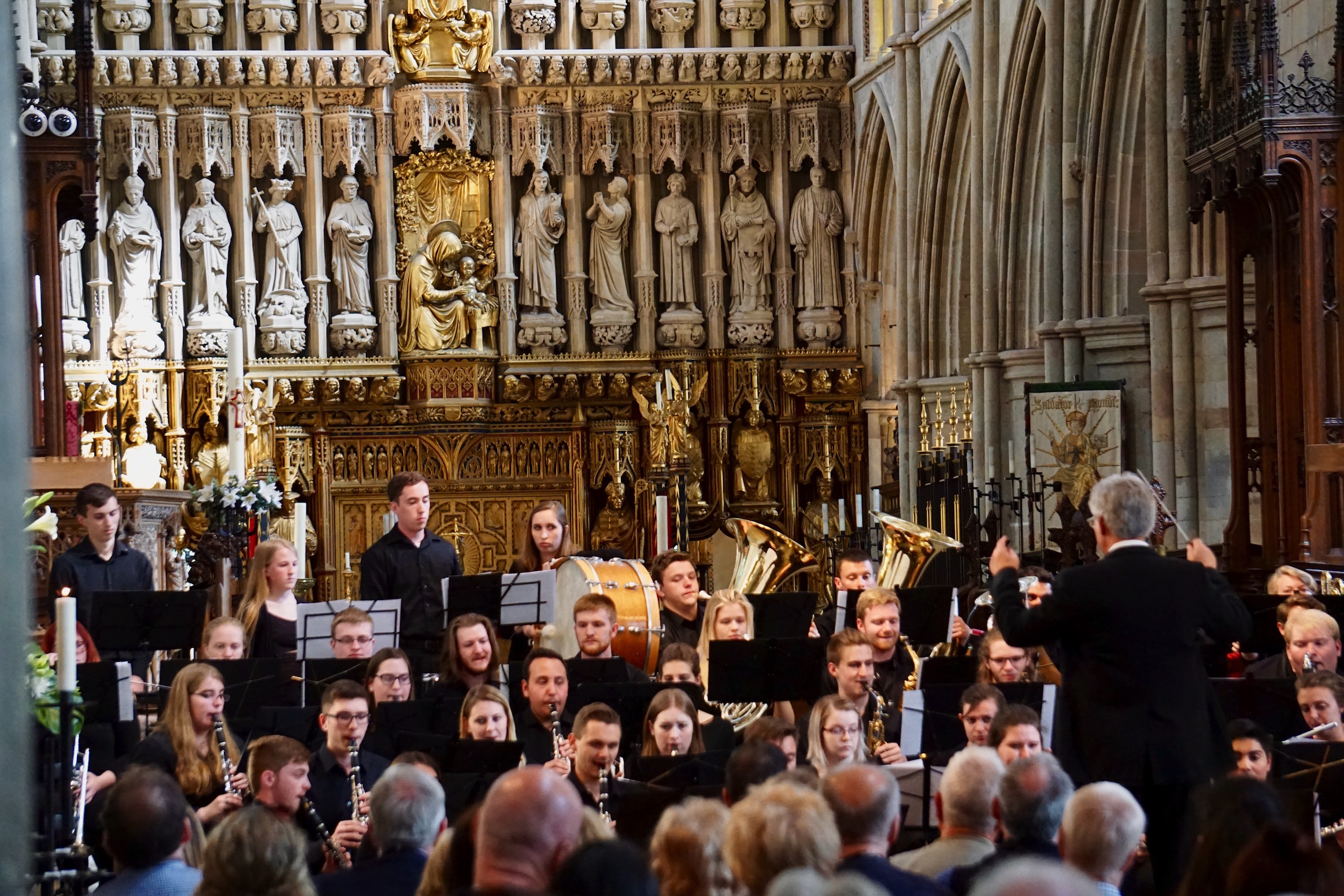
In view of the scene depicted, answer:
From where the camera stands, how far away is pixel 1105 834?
4.22 meters

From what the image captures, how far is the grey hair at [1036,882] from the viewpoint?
2.16 meters

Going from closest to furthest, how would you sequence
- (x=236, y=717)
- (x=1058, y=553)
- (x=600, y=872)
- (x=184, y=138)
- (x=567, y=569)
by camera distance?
1. (x=600, y=872)
2. (x=236, y=717)
3. (x=567, y=569)
4. (x=1058, y=553)
5. (x=184, y=138)

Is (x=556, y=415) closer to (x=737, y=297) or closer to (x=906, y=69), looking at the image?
(x=737, y=297)

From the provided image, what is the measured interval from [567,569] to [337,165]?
12110 mm

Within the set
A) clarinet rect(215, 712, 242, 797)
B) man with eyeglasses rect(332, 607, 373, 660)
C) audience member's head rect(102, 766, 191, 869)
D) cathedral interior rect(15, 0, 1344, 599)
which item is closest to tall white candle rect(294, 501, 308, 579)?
man with eyeglasses rect(332, 607, 373, 660)

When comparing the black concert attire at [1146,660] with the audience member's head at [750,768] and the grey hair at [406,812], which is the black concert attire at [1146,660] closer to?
the audience member's head at [750,768]

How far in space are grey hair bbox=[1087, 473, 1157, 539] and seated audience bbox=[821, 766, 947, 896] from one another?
67.8 inches

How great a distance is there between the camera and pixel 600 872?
10.9 ft

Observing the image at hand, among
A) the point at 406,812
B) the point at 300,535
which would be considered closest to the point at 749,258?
the point at 300,535

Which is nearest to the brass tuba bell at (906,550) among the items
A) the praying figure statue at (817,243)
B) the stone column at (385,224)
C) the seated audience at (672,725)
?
the seated audience at (672,725)

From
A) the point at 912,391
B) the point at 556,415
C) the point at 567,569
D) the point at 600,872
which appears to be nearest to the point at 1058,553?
the point at 912,391

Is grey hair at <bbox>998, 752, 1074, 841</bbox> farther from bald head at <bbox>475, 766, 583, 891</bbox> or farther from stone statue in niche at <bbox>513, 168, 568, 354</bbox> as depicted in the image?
stone statue in niche at <bbox>513, 168, 568, 354</bbox>

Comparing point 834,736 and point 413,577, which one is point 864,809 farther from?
point 413,577

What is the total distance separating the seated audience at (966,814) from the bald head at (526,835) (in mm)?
1367
